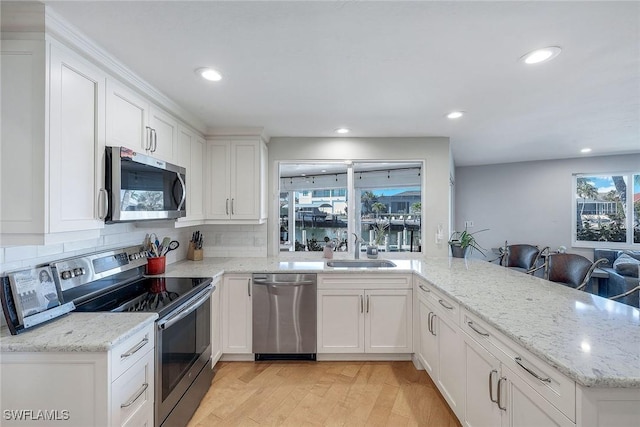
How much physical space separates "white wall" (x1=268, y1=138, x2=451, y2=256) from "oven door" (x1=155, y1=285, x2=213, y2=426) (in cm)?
131

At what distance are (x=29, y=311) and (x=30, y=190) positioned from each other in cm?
56

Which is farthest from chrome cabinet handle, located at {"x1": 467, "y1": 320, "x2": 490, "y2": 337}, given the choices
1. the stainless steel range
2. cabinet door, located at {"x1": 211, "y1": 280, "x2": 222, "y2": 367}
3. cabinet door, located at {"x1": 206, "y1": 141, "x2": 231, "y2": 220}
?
cabinet door, located at {"x1": 206, "y1": 141, "x2": 231, "y2": 220}

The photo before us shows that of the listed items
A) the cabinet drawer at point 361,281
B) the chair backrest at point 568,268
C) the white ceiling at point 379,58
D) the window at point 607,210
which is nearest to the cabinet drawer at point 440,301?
the cabinet drawer at point 361,281

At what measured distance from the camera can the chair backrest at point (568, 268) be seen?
2793mm

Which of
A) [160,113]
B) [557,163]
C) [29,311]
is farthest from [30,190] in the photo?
[557,163]

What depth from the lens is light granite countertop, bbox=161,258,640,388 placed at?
1006 millimetres

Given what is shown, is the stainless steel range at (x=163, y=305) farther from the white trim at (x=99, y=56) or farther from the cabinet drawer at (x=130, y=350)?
the white trim at (x=99, y=56)

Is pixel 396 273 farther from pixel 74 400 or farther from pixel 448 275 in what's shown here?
pixel 74 400

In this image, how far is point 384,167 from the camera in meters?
3.54

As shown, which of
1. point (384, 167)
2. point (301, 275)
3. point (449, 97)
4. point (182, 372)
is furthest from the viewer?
point (384, 167)

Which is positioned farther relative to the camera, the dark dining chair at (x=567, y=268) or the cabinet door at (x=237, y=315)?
the dark dining chair at (x=567, y=268)

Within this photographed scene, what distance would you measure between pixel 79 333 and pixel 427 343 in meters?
2.39

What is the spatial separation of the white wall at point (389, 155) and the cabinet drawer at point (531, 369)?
1.93 m

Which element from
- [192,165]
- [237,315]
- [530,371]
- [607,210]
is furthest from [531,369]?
[607,210]
